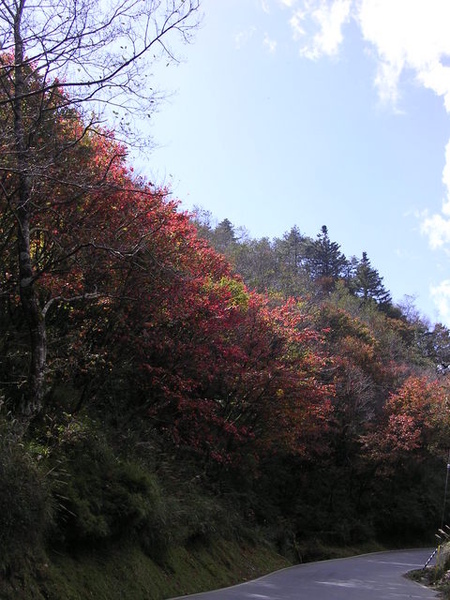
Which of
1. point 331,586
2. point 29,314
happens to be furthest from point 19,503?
point 331,586

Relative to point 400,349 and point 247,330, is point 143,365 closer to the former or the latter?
point 247,330

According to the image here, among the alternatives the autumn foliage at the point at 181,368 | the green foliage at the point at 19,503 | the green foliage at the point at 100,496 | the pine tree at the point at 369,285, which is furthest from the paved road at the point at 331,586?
the pine tree at the point at 369,285

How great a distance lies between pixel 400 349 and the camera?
46406 mm

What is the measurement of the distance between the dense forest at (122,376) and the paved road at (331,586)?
1.83 metres

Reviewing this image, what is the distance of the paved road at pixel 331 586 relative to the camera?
12239 mm

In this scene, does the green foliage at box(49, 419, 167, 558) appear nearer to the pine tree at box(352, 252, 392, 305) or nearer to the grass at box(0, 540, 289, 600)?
the grass at box(0, 540, 289, 600)

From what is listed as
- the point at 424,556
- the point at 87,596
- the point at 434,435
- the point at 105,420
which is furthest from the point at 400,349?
the point at 87,596

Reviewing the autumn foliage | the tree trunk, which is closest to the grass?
the autumn foliage

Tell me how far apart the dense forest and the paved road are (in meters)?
1.83

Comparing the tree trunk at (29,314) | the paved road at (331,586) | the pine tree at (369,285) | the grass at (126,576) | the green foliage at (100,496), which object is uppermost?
the pine tree at (369,285)

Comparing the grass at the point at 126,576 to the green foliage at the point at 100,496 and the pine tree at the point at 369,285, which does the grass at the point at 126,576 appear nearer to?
the green foliage at the point at 100,496

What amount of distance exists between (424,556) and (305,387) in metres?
14.0

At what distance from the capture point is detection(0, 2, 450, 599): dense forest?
809cm

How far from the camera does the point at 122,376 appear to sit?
47.7ft
